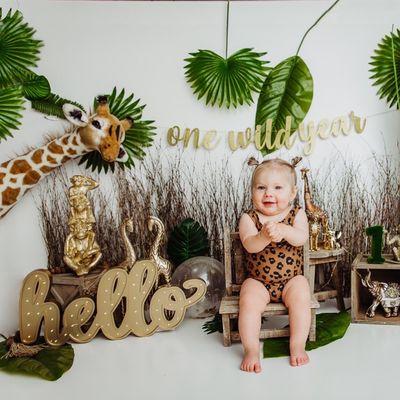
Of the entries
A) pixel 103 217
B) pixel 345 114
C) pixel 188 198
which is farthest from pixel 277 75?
pixel 103 217

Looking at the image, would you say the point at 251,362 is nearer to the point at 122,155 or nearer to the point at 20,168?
the point at 122,155

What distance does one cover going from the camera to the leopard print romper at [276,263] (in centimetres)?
181

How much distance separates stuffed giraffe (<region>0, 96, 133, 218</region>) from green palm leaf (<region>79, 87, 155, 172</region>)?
0.16m

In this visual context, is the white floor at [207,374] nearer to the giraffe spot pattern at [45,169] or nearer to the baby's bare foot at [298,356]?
the baby's bare foot at [298,356]

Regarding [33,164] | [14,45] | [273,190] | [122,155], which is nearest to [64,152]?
[33,164]

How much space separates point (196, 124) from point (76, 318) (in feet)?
3.53

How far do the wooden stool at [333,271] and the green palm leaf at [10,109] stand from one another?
1485mm

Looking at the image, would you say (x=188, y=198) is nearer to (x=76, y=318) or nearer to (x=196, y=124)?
(x=196, y=124)

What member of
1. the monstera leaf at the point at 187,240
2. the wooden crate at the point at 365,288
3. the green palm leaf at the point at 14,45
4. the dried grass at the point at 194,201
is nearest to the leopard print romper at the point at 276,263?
the wooden crate at the point at 365,288

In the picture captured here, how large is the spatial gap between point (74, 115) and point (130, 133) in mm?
381

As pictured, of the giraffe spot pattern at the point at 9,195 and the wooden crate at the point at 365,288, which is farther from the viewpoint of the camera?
the giraffe spot pattern at the point at 9,195

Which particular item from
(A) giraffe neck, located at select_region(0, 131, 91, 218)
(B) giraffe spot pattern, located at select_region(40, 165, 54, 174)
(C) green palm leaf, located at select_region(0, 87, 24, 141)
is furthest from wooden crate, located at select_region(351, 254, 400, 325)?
(C) green palm leaf, located at select_region(0, 87, 24, 141)

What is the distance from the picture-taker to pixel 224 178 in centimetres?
239

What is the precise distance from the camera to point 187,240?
2.24m
